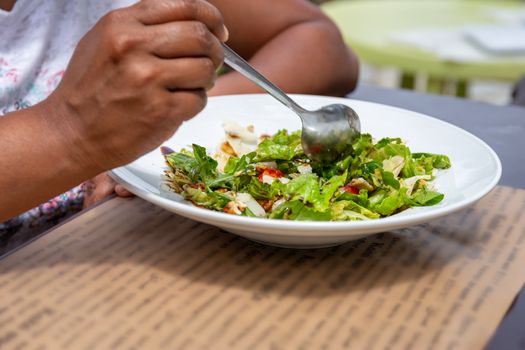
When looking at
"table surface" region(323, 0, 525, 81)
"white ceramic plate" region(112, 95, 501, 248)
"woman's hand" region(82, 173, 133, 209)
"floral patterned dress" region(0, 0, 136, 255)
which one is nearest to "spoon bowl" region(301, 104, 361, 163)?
"white ceramic plate" region(112, 95, 501, 248)

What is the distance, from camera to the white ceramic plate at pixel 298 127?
2.16ft

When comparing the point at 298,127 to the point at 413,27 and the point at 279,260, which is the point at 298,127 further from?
the point at 413,27

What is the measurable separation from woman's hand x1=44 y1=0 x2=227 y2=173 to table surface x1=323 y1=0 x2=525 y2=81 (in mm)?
1550

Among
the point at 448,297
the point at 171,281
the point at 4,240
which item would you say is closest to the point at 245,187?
the point at 171,281

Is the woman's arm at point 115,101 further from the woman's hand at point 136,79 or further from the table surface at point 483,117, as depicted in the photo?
the table surface at point 483,117

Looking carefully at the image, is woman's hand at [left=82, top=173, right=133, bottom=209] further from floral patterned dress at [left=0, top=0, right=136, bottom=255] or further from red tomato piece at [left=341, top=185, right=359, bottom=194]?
red tomato piece at [left=341, top=185, right=359, bottom=194]

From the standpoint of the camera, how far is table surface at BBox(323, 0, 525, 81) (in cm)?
211

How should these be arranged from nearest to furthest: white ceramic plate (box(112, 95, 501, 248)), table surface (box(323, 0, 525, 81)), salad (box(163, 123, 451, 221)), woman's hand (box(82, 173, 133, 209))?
white ceramic plate (box(112, 95, 501, 248))
salad (box(163, 123, 451, 221))
woman's hand (box(82, 173, 133, 209))
table surface (box(323, 0, 525, 81))

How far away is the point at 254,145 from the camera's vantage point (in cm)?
100

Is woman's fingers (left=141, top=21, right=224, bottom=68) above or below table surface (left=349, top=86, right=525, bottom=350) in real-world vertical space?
above

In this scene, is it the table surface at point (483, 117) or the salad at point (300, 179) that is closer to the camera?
the salad at point (300, 179)

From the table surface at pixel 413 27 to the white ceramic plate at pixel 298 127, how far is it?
44.4 inches

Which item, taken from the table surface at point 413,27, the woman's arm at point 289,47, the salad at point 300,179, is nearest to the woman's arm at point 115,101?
the salad at point 300,179

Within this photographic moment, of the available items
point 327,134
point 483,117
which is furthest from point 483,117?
point 327,134
